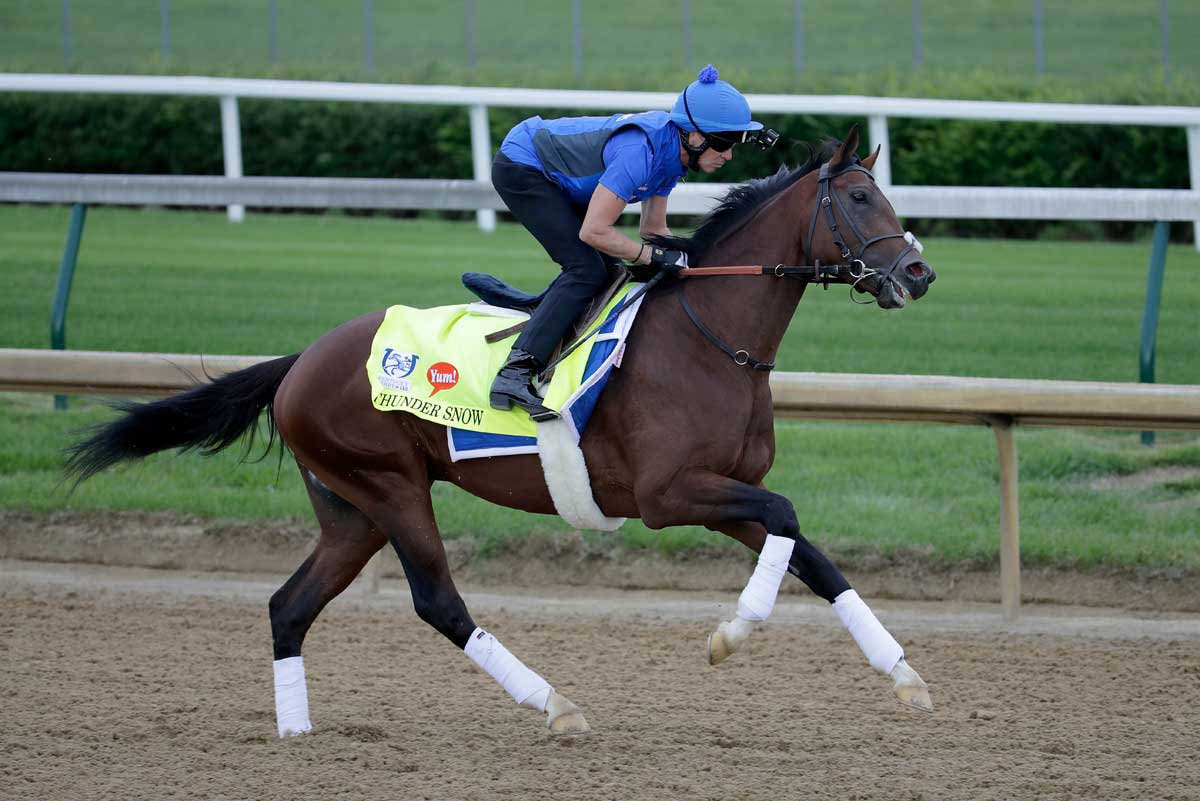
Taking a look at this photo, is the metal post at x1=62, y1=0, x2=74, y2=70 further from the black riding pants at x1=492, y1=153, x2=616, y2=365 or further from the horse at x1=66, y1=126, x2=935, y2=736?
the black riding pants at x1=492, y1=153, x2=616, y2=365

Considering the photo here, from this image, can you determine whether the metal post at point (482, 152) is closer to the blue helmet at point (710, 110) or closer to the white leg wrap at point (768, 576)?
the blue helmet at point (710, 110)

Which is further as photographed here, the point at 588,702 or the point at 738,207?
the point at 588,702

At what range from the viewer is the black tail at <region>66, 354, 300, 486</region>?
5617mm

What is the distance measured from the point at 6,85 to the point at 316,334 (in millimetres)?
Answer: 5389

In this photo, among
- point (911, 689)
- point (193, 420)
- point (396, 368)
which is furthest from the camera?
point (193, 420)

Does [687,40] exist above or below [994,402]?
above

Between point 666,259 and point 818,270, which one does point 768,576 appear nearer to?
point 818,270

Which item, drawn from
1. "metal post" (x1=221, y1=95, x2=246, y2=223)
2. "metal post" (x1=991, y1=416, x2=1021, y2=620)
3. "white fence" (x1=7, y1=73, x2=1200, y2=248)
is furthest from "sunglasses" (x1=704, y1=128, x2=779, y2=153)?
"metal post" (x1=221, y1=95, x2=246, y2=223)

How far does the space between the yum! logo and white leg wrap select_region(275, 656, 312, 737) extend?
108cm

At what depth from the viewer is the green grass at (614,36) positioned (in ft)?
84.8

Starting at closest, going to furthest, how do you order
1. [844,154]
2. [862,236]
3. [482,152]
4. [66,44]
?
[862,236], [844,154], [482,152], [66,44]

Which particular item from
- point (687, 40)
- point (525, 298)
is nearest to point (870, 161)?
point (525, 298)

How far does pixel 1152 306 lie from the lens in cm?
773

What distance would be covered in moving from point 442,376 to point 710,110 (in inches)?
51.2
